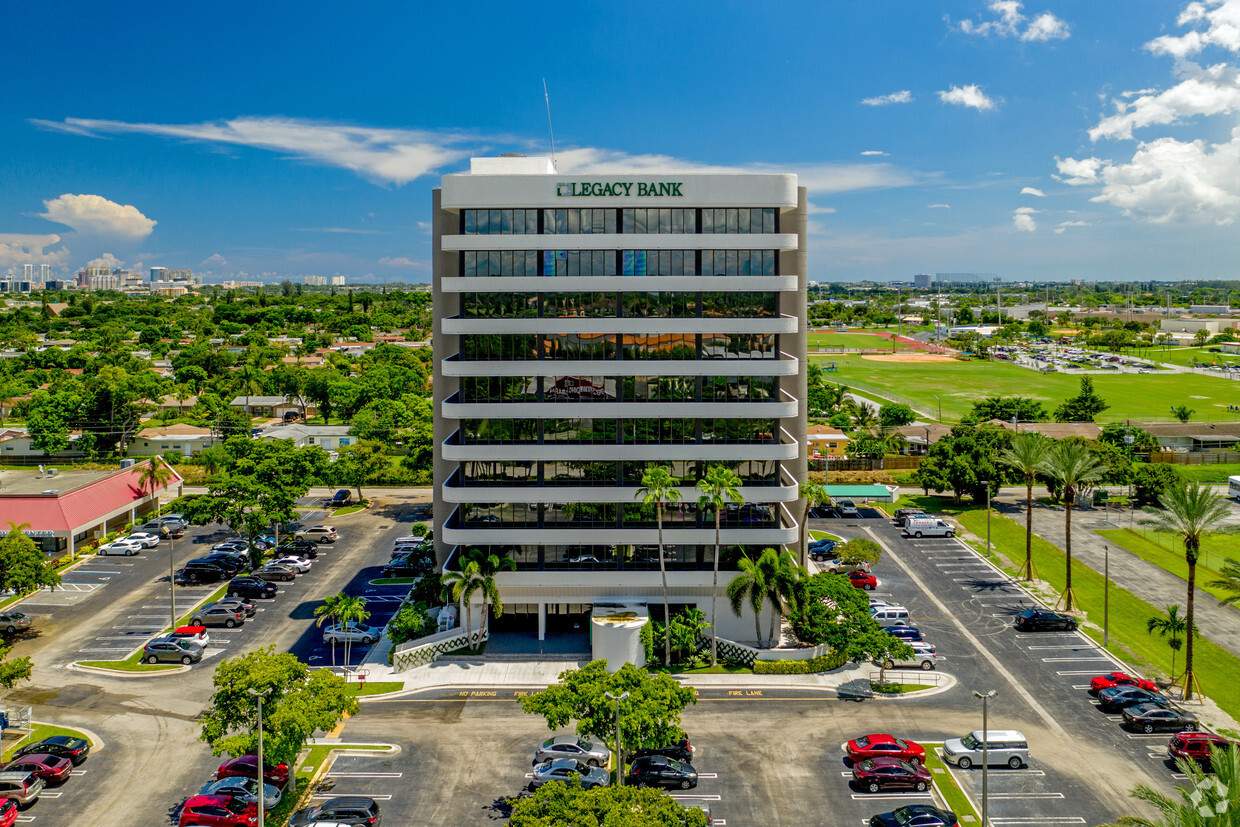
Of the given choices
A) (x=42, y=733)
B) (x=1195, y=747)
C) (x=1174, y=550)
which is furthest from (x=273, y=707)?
(x=1174, y=550)

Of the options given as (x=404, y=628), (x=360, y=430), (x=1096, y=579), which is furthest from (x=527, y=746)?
(x=360, y=430)

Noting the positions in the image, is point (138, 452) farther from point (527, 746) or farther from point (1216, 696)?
point (1216, 696)

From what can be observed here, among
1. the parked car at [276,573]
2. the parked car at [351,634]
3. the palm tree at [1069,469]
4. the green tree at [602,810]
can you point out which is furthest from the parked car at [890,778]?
the parked car at [276,573]

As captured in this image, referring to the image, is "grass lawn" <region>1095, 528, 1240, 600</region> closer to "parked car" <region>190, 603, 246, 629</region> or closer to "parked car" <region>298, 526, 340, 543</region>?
"parked car" <region>190, 603, 246, 629</region>

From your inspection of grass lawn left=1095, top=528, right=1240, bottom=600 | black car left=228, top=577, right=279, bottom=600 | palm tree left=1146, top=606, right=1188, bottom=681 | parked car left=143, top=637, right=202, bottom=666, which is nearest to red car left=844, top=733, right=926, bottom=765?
palm tree left=1146, top=606, right=1188, bottom=681

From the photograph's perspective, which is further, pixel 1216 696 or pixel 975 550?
pixel 975 550

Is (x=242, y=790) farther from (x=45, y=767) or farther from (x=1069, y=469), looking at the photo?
(x=1069, y=469)
